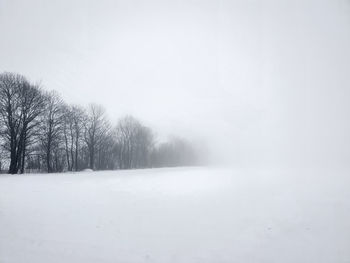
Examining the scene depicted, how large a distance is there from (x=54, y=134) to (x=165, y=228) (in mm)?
39693

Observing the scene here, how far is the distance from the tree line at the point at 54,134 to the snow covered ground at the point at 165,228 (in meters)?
25.8

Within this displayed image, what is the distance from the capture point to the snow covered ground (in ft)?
20.4

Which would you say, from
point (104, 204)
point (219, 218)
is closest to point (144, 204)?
point (104, 204)

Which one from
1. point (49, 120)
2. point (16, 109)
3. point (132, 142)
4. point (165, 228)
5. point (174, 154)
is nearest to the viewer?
point (165, 228)

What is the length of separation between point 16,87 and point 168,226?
36556 mm

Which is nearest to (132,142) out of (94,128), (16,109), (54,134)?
(94,128)

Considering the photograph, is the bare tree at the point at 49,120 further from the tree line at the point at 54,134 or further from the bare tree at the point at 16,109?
the bare tree at the point at 16,109

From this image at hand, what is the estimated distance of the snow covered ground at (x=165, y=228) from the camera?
620cm

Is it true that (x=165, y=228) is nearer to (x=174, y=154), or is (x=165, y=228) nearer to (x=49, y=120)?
(x=49, y=120)

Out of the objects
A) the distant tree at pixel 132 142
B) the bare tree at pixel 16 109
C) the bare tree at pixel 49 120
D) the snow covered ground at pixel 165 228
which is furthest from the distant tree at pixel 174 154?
the snow covered ground at pixel 165 228

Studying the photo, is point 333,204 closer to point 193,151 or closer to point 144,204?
point 144,204

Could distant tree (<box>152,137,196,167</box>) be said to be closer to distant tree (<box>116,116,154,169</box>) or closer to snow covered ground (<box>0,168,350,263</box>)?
distant tree (<box>116,116,154,169</box>)

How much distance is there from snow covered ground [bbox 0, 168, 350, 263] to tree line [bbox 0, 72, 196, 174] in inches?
1015

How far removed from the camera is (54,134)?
130 ft
